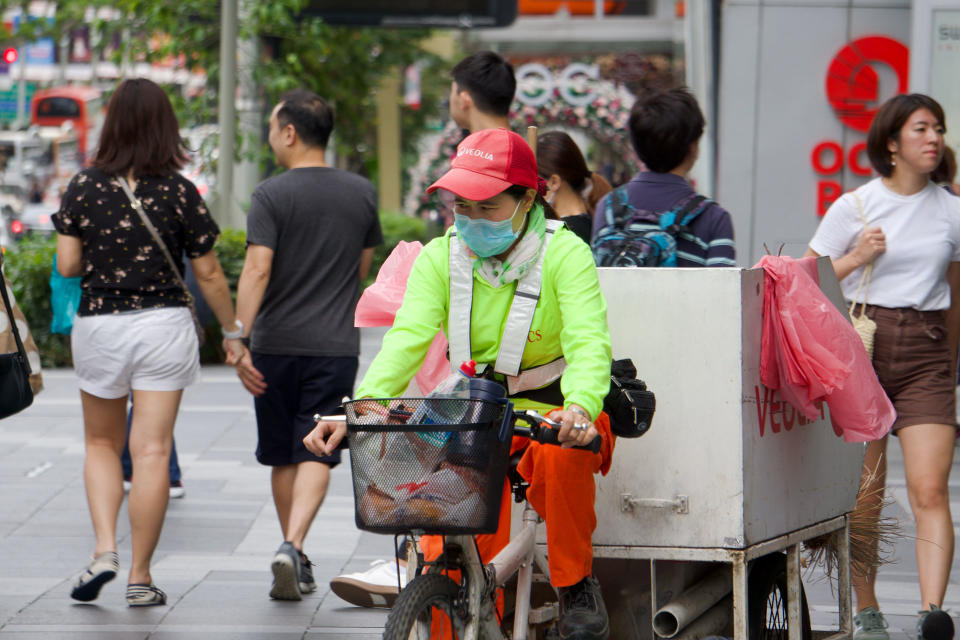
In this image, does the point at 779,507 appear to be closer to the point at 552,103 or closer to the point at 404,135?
the point at 552,103

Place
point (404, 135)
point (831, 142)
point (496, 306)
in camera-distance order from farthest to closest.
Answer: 1. point (404, 135)
2. point (831, 142)
3. point (496, 306)

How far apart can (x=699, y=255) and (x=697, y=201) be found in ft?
0.62

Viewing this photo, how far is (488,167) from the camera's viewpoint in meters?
3.68

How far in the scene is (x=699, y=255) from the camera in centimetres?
491

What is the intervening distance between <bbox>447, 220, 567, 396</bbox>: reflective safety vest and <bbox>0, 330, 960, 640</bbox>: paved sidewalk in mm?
1664

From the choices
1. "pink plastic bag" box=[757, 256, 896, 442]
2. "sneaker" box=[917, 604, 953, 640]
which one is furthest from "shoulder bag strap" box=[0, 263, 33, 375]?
"sneaker" box=[917, 604, 953, 640]

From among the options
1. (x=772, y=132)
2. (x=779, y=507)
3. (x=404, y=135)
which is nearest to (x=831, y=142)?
(x=772, y=132)

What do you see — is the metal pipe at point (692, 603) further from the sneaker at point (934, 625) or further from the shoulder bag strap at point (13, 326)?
the shoulder bag strap at point (13, 326)

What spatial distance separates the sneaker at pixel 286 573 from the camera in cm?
554

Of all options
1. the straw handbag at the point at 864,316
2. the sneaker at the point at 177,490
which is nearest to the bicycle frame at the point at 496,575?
the straw handbag at the point at 864,316

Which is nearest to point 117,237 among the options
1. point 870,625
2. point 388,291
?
point 388,291

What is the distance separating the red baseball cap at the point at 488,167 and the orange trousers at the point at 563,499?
637mm

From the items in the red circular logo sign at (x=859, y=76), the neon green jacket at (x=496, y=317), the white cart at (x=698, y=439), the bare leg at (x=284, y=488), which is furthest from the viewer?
the red circular logo sign at (x=859, y=76)

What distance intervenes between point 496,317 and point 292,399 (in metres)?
2.29
